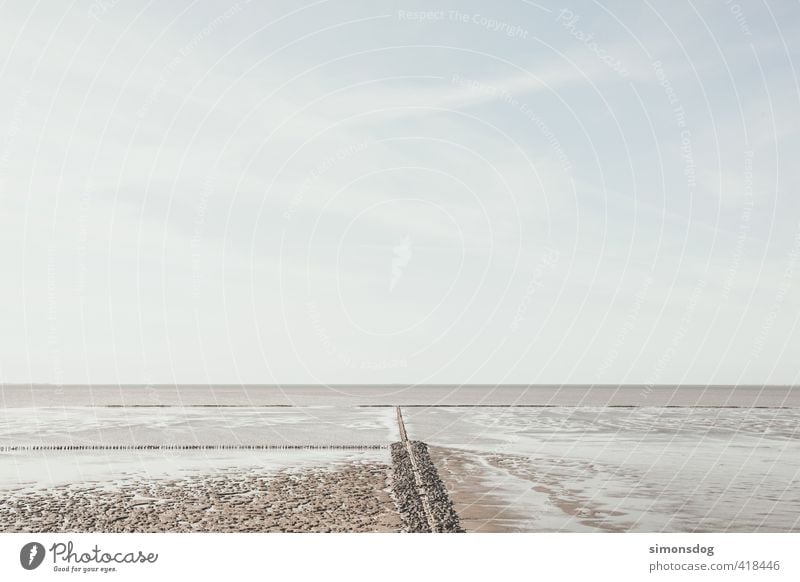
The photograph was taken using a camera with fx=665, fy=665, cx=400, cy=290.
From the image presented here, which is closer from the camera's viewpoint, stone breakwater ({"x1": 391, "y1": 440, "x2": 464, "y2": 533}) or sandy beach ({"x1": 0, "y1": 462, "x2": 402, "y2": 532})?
stone breakwater ({"x1": 391, "y1": 440, "x2": 464, "y2": 533})

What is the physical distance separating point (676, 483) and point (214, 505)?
55.7 ft

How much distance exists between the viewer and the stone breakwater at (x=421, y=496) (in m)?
17.7
